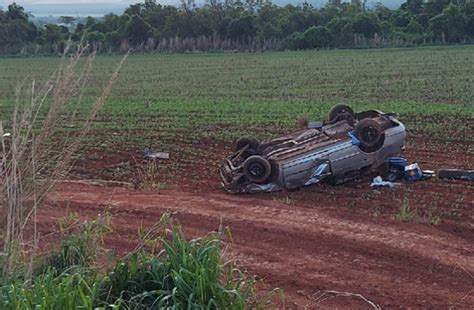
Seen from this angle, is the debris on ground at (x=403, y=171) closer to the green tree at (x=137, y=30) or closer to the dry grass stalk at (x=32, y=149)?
the dry grass stalk at (x=32, y=149)

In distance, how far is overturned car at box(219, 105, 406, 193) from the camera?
32.4 feet

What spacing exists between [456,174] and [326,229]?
3.07m

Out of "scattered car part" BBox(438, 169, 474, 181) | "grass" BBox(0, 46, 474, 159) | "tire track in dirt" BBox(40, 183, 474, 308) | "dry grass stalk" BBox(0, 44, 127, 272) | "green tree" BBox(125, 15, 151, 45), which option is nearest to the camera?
"dry grass stalk" BBox(0, 44, 127, 272)

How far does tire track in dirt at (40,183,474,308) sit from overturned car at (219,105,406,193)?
303 millimetres

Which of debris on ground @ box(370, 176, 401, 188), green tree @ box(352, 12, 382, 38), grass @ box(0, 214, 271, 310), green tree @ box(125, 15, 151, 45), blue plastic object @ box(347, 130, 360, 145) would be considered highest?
grass @ box(0, 214, 271, 310)

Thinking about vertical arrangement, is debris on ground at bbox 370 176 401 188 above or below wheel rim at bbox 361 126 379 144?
below

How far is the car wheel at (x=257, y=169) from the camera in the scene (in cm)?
980

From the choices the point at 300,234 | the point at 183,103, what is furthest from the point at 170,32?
the point at 300,234

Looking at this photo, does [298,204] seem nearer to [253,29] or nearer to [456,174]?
[456,174]

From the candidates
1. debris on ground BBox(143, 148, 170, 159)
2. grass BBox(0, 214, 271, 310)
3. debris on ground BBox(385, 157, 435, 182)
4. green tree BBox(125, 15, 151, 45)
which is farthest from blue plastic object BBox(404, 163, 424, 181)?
green tree BBox(125, 15, 151, 45)

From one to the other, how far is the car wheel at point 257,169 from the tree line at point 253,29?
4802 cm

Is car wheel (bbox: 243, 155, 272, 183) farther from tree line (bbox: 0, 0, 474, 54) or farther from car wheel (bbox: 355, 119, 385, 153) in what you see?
tree line (bbox: 0, 0, 474, 54)

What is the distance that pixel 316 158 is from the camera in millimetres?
9914

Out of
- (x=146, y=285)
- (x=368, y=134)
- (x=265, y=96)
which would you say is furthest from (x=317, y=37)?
(x=146, y=285)
